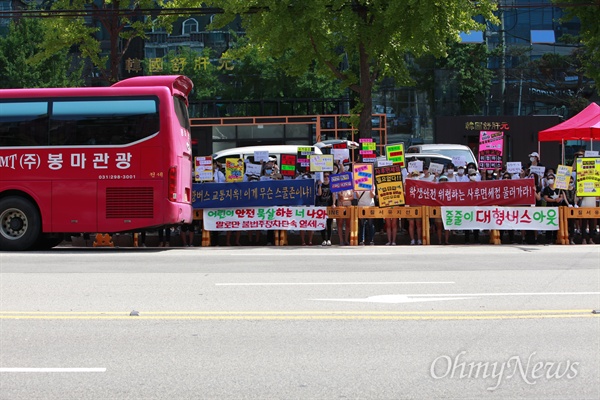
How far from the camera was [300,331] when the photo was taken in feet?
27.6

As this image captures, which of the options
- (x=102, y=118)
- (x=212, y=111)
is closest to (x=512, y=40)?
(x=212, y=111)

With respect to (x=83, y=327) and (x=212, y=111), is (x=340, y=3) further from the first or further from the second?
(x=212, y=111)

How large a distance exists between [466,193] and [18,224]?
10850 mm

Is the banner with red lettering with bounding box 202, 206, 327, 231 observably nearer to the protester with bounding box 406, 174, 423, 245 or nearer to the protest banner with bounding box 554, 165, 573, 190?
the protester with bounding box 406, 174, 423, 245

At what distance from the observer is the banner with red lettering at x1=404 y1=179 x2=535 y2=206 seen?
20.2m

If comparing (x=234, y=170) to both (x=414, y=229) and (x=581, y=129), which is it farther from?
(x=581, y=129)

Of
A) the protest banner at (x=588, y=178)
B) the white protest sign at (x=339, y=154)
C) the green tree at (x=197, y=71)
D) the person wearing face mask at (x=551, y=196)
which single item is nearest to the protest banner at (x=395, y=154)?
the white protest sign at (x=339, y=154)

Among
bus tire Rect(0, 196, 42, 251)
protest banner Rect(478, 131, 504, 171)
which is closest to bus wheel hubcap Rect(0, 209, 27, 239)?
bus tire Rect(0, 196, 42, 251)

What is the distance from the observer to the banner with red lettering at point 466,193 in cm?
2022

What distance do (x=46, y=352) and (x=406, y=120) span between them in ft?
125

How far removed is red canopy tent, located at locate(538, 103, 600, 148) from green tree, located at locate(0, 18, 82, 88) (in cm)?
2775

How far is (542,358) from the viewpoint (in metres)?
7.26

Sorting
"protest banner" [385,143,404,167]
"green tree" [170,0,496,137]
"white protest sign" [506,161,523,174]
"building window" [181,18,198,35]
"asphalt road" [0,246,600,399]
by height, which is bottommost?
"asphalt road" [0,246,600,399]

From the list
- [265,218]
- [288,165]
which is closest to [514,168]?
[288,165]
